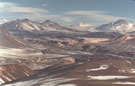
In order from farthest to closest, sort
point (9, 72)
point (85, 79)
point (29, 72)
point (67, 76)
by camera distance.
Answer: point (29, 72)
point (9, 72)
point (67, 76)
point (85, 79)

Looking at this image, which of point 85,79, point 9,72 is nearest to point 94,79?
point 85,79

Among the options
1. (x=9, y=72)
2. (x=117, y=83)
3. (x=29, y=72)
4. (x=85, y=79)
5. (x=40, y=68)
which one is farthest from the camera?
(x=40, y=68)

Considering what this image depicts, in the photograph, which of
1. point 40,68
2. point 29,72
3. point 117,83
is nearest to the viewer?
point 117,83

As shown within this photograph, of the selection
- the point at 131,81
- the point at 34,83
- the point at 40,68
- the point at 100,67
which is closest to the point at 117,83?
the point at 131,81

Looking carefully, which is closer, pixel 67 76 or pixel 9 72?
pixel 67 76

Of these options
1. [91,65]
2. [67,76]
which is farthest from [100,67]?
[67,76]

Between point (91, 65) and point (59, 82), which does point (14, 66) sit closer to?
point (91, 65)

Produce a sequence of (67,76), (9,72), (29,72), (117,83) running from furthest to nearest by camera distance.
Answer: (29,72)
(9,72)
(67,76)
(117,83)

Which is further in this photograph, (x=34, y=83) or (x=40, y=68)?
(x=40, y=68)

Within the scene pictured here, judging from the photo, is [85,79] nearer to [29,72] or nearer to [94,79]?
[94,79]
